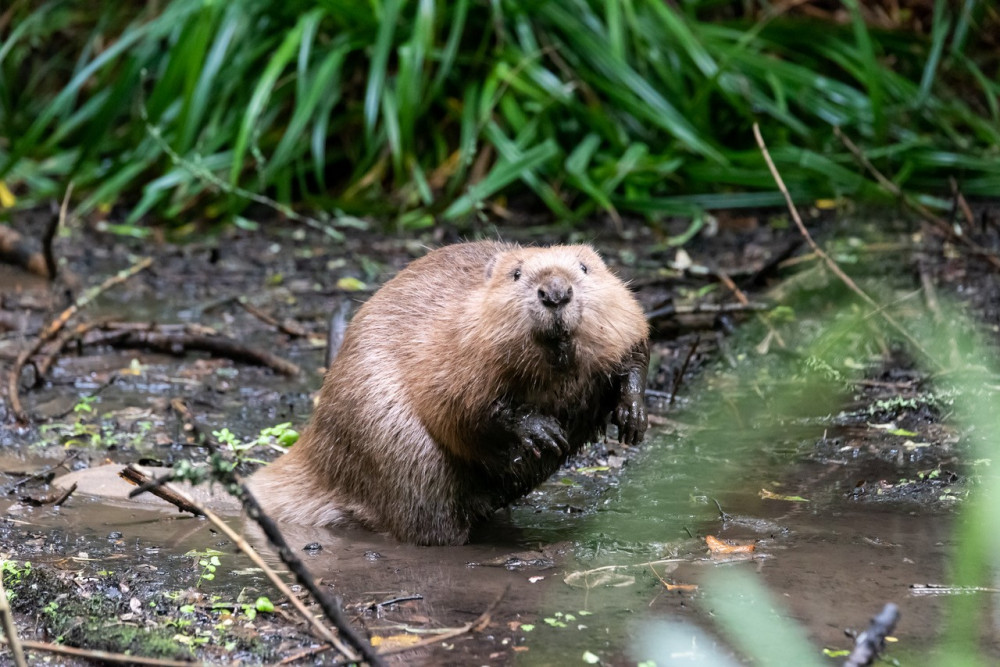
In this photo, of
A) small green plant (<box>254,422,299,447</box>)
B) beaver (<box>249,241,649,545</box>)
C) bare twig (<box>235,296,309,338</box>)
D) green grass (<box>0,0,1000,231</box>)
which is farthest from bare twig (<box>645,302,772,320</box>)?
green grass (<box>0,0,1000,231</box>)

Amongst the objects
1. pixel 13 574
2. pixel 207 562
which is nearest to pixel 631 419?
pixel 207 562

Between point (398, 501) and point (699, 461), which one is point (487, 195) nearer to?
point (699, 461)

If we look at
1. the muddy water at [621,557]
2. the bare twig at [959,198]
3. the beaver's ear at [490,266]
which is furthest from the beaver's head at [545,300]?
the bare twig at [959,198]

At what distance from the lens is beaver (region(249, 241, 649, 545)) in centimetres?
289

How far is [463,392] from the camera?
2.99 m

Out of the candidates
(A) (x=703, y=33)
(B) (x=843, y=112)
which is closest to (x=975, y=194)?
(B) (x=843, y=112)

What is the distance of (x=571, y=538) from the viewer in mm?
3119

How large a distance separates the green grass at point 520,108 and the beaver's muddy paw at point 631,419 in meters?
3.43

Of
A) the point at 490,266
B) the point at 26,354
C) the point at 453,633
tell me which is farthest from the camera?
the point at 26,354

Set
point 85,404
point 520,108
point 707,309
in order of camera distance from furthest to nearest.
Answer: point 520,108
point 707,309
point 85,404

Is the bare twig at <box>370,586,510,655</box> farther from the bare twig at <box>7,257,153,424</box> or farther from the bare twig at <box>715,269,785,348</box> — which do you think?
the bare twig at <box>715,269,785,348</box>

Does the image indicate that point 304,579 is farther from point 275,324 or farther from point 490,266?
point 275,324

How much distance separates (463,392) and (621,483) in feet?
2.61

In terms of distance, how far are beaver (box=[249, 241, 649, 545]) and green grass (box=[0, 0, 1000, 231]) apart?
3.08m
